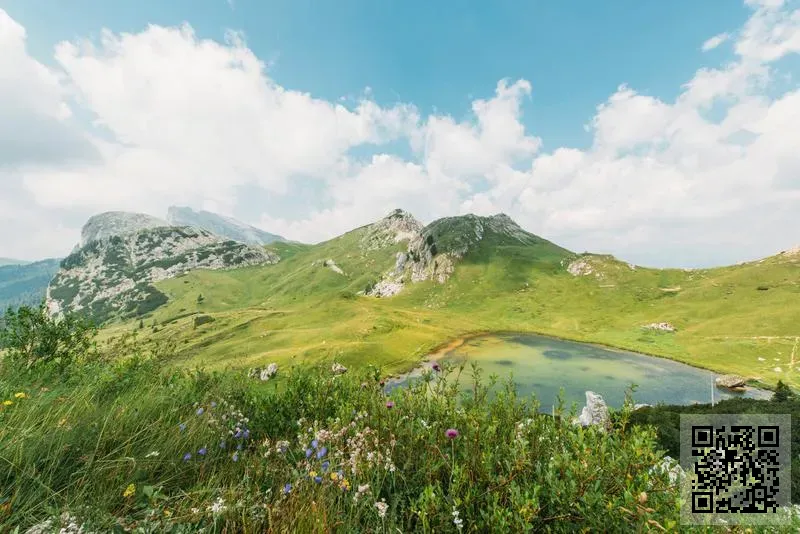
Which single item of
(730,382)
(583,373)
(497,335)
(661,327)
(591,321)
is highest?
(591,321)

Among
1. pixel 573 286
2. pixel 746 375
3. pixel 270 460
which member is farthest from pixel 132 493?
pixel 573 286

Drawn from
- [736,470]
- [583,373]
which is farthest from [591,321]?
[736,470]

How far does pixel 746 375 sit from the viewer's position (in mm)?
72312

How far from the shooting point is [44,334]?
15.6m

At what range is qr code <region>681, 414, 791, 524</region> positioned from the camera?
4902 millimetres

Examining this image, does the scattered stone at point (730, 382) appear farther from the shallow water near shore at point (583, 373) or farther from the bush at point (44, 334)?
the bush at point (44, 334)

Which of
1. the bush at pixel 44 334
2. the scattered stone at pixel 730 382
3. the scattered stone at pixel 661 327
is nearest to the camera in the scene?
the bush at pixel 44 334

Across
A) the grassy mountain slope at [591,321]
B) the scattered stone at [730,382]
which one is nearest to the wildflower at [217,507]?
the grassy mountain slope at [591,321]

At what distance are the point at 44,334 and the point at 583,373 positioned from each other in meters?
76.6

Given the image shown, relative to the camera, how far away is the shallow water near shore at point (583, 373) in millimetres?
56500

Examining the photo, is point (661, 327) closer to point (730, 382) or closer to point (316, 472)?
point (730, 382)

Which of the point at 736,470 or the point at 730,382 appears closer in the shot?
the point at 736,470

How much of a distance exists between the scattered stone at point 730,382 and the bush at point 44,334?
294ft

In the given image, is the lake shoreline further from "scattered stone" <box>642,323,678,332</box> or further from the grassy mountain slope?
"scattered stone" <box>642,323,678,332</box>
